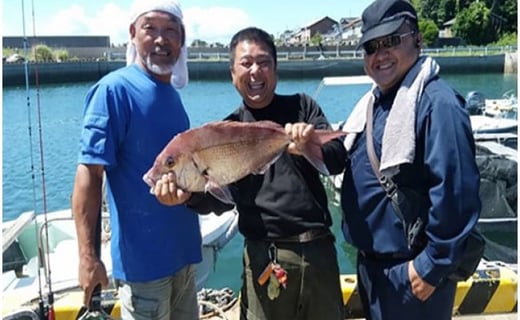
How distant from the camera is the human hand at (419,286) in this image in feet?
7.93

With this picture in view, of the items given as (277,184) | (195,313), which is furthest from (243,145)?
(195,313)

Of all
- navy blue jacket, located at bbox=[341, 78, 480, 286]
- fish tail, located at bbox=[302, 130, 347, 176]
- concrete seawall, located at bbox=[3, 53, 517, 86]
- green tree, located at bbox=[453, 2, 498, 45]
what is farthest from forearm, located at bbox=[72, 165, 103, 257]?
green tree, located at bbox=[453, 2, 498, 45]

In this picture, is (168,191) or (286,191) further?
(286,191)

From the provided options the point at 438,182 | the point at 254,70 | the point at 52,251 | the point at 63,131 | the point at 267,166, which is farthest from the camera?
the point at 63,131

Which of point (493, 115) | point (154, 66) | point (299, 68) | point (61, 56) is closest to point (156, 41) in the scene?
point (154, 66)

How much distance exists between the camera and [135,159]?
8.70 ft

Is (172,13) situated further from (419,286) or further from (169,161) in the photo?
(419,286)

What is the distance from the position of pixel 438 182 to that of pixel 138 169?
1523mm

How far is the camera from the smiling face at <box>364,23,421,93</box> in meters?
2.51

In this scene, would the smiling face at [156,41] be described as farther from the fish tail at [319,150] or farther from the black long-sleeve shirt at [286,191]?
the fish tail at [319,150]

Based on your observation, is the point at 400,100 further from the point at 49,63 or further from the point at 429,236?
the point at 49,63

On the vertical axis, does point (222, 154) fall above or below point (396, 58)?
below

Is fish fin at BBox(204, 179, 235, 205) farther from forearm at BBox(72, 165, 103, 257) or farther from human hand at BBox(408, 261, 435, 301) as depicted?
human hand at BBox(408, 261, 435, 301)

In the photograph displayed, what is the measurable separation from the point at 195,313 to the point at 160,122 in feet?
4.10
